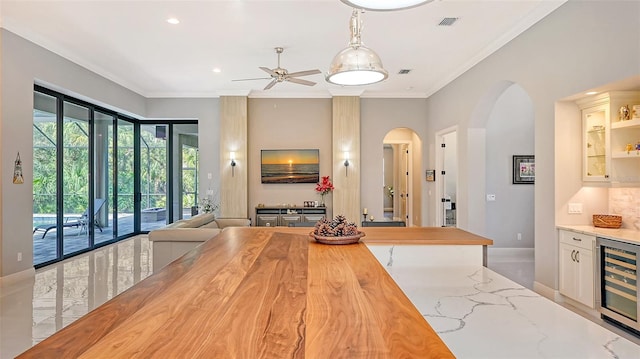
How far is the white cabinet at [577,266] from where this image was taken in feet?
11.2

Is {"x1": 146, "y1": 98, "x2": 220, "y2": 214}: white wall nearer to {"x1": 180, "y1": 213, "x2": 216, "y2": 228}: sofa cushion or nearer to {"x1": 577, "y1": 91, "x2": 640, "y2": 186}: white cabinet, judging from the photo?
{"x1": 180, "y1": 213, "x2": 216, "y2": 228}: sofa cushion

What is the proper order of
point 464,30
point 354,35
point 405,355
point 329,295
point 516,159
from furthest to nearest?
point 516,159 < point 464,30 < point 354,35 < point 329,295 < point 405,355

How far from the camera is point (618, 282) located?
3.16 meters

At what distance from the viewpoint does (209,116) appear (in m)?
8.24

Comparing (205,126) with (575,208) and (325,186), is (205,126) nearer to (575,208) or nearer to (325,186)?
(325,186)

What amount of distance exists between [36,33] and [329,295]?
18.9ft

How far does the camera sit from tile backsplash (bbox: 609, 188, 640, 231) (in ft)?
11.6

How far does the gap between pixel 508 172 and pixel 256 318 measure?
6534mm

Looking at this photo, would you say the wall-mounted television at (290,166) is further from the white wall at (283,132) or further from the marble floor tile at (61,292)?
the marble floor tile at (61,292)

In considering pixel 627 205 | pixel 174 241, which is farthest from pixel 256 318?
pixel 627 205

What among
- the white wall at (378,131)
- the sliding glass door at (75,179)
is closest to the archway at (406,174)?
the white wall at (378,131)

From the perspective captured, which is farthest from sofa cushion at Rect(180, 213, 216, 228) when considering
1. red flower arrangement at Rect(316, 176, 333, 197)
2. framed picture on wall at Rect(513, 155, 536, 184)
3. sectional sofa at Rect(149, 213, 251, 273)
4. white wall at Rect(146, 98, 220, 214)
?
framed picture on wall at Rect(513, 155, 536, 184)

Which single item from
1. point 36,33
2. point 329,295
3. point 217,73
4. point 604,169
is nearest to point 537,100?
point 604,169

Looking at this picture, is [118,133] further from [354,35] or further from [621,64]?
[621,64]
